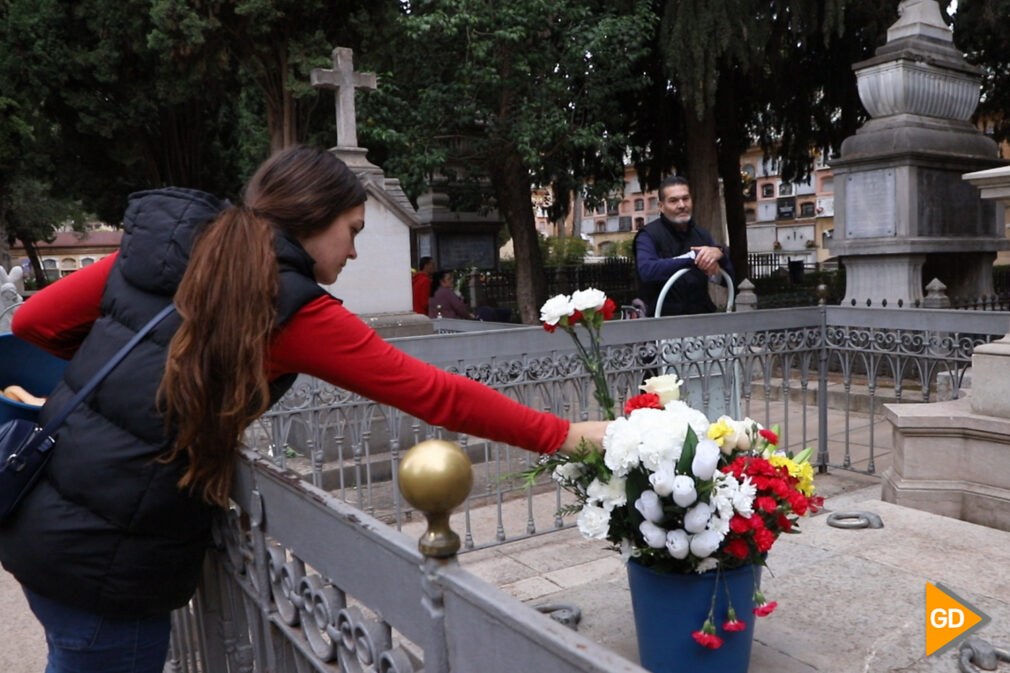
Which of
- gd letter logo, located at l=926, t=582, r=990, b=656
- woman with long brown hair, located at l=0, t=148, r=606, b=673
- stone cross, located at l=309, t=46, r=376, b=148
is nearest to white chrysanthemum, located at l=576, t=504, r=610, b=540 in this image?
woman with long brown hair, located at l=0, t=148, r=606, b=673

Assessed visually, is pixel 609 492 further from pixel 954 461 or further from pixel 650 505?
pixel 954 461

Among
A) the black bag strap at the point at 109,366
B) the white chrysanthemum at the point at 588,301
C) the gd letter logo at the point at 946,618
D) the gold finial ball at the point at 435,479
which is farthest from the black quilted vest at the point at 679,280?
the gold finial ball at the point at 435,479

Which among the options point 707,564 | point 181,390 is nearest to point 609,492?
point 707,564

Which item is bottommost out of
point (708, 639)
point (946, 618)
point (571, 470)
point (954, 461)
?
point (946, 618)

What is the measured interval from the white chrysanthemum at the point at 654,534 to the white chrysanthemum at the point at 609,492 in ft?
0.29

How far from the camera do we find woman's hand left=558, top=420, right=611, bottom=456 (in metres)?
2.07

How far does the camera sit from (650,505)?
2.12 m

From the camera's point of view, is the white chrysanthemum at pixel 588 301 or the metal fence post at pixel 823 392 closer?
the white chrysanthemum at pixel 588 301

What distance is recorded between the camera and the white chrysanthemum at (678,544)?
213cm

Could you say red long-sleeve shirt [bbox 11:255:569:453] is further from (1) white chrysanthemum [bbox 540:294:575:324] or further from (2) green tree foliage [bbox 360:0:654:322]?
(2) green tree foliage [bbox 360:0:654:322]

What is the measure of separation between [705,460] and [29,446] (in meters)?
1.52

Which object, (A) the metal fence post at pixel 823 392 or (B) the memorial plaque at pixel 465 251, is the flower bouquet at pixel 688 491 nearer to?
(A) the metal fence post at pixel 823 392

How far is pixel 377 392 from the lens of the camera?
1707 mm

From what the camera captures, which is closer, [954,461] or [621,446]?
[621,446]
